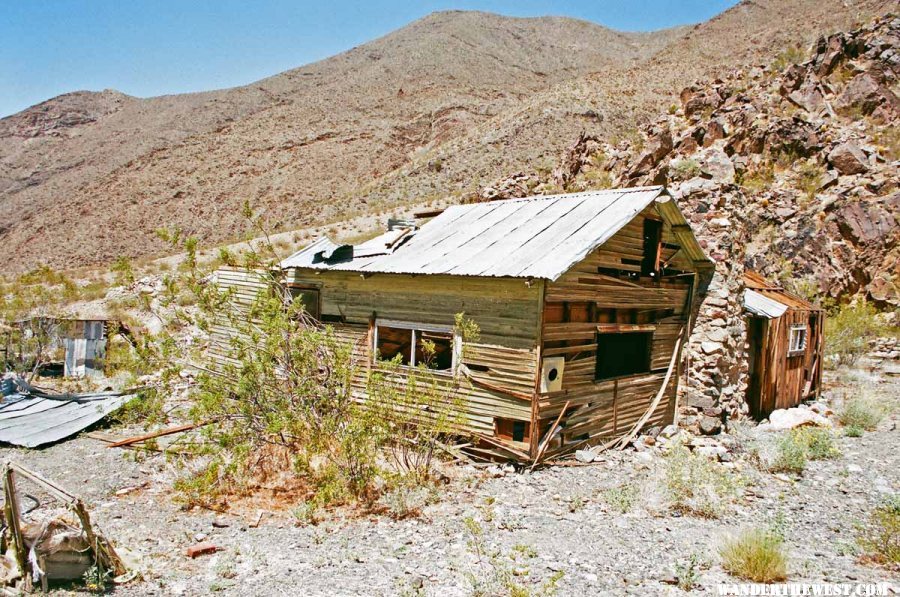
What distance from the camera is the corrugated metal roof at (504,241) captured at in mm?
9570

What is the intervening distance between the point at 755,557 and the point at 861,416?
8893 mm

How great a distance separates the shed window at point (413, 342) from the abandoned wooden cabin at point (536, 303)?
0.08 ft

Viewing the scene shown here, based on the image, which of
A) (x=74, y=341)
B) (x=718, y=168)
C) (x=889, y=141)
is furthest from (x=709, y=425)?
(x=889, y=141)

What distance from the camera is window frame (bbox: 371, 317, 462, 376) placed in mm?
10008

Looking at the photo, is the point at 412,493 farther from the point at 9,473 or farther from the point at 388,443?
the point at 9,473

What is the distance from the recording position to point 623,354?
12914 millimetres

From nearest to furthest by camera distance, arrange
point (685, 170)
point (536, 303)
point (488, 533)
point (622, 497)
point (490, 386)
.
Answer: point (488, 533), point (622, 497), point (536, 303), point (490, 386), point (685, 170)

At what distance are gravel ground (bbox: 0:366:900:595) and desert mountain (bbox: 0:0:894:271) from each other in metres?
33.7

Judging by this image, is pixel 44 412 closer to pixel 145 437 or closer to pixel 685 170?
pixel 145 437

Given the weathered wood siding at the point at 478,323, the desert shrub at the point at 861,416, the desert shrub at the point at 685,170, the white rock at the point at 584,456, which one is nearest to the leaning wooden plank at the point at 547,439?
the weathered wood siding at the point at 478,323

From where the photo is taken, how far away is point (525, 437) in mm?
9695

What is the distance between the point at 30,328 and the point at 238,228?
32772 millimetres

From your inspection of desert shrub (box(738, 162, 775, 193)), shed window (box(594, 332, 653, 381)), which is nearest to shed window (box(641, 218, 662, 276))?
shed window (box(594, 332, 653, 381))

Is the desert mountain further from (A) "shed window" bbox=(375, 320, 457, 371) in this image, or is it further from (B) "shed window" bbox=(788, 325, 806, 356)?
(A) "shed window" bbox=(375, 320, 457, 371)
